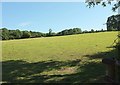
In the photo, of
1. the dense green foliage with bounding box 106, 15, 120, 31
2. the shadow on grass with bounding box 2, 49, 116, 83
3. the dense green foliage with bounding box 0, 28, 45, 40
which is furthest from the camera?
the dense green foliage with bounding box 0, 28, 45, 40

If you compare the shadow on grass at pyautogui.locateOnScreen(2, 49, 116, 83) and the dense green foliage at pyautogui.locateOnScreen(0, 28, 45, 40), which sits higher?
the dense green foliage at pyautogui.locateOnScreen(0, 28, 45, 40)

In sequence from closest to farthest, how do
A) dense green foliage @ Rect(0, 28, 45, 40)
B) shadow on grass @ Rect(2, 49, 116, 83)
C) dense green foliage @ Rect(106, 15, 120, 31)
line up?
shadow on grass @ Rect(2, 49, 116, 83) < dense green foliage @ Rect(106, 15, 120, 31) < dense green foliage @ Rect(0, 28, 45, 40)

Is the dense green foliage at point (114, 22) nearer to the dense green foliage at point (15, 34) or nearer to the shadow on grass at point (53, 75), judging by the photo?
the shadow on grass at point (53, 75)

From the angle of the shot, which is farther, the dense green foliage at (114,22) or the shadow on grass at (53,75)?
the dense green foliage at (114,22)

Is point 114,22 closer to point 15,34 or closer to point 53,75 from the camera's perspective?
point 53,75

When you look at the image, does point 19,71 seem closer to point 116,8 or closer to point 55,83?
point 55,83

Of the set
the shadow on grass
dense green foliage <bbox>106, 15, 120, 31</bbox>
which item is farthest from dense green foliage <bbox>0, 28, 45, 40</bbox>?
the shadow on grass

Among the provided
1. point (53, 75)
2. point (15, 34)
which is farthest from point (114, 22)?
point (15, 34)

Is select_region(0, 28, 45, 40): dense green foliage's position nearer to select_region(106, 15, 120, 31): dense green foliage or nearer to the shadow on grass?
select_region(106, 15, 120, 31): dense green foliage

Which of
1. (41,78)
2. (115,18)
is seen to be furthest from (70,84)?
(115,18)

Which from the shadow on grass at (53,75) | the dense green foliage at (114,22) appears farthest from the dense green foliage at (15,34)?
the shadow on grass at (53,75)

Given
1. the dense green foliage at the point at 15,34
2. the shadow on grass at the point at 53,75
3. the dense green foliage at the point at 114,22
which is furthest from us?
the dense green foliage at the point at 15,34

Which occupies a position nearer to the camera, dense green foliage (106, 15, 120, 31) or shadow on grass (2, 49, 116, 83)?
shadow on grass (2, 49, 116, 83)

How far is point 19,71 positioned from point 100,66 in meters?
4.62
